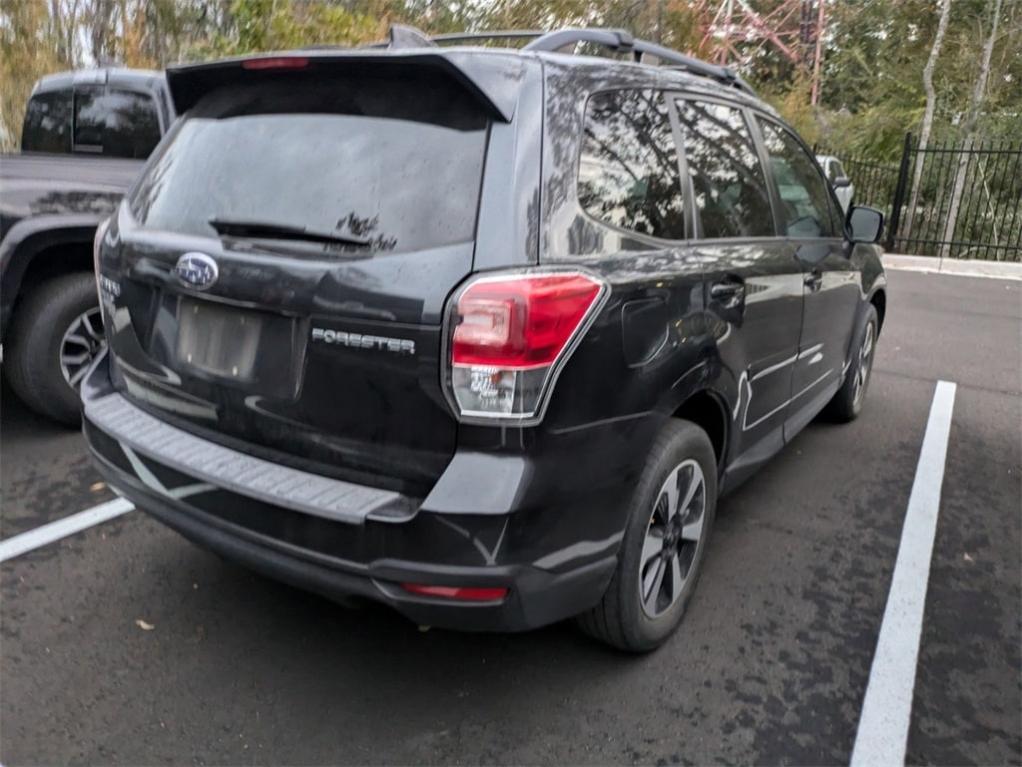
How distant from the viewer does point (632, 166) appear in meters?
2.51

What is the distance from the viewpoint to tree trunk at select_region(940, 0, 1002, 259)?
13711mm

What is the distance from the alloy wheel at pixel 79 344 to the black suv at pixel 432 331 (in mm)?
1799

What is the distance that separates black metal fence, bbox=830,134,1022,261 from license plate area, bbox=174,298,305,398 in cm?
1354

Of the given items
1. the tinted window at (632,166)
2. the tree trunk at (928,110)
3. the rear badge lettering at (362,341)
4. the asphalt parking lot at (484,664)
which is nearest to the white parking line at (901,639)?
the asphalt parking lot at (484,664)

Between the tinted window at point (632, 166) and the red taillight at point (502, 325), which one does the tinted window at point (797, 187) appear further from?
the red taillight at point (502, 325)

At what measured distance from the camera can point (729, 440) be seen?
305cm

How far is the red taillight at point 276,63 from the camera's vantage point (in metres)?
2.37

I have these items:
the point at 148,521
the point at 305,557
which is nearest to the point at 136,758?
the point at 305,557

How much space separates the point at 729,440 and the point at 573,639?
922mm

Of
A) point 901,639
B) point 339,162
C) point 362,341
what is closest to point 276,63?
point 339,162

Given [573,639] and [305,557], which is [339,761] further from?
[573,639]

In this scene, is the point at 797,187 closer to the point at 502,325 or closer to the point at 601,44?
the point at 601,44

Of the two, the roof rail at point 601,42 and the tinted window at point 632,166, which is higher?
the roof rail at point 601,42

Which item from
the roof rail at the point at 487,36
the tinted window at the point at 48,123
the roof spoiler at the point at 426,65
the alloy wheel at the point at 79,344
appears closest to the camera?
the roof spoiler at the point at 426,65
